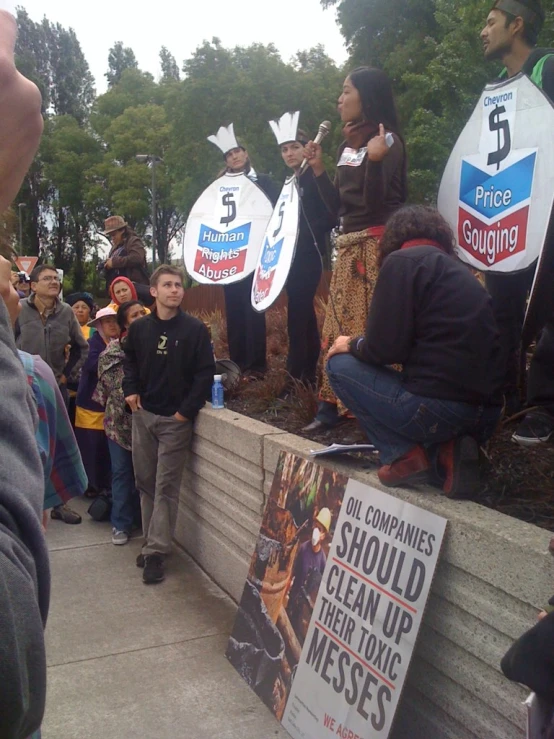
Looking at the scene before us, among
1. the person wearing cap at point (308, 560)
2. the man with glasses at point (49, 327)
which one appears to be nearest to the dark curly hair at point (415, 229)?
the person wearing cap at point (308, 560)

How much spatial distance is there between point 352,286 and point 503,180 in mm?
1040

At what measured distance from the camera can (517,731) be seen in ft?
7.61

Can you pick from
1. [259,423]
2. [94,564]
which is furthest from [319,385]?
[94,564]

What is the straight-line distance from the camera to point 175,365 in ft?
16.9

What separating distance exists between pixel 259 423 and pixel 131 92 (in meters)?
47.6

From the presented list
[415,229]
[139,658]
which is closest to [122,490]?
[139,658]

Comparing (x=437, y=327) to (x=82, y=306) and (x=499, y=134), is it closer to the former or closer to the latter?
(x=499, y=134)

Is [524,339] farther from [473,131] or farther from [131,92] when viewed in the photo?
[131,92]

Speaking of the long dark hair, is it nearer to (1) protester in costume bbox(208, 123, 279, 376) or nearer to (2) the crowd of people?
(2) the crowd of people

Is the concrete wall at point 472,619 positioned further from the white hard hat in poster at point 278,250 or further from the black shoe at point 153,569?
the black shoe at point 153,569

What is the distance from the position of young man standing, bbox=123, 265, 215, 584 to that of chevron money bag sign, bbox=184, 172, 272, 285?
26.9 inches

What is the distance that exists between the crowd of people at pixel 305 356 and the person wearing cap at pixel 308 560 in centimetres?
3

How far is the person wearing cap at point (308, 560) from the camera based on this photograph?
336 cm

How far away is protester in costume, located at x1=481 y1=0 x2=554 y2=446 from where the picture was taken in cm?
346
